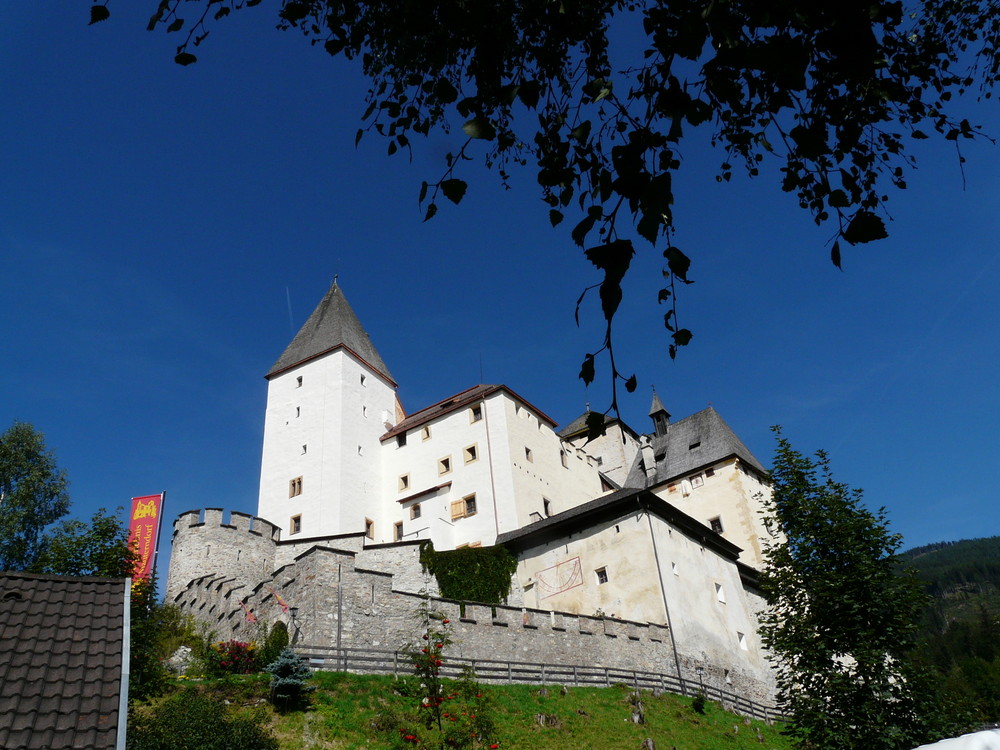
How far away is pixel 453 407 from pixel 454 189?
116 ft

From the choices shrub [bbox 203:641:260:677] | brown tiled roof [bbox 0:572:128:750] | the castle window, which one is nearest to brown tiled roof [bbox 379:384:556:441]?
the castle window

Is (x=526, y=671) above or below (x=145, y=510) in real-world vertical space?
below

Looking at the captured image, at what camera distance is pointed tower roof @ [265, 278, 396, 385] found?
42.0 m

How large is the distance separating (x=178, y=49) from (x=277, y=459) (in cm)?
3611

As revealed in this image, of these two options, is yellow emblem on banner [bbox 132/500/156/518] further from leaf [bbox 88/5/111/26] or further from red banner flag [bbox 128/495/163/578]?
leaf [bbox 88/5/111/26]

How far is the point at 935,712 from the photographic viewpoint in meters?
12.1

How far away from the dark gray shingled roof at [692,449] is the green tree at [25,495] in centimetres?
3038

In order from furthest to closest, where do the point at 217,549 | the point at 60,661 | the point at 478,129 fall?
1. the point at 217,549
2. the point at 60,661
3. the point at 478,129

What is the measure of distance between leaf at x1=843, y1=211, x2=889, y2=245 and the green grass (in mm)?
13040

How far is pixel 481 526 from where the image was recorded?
112 feet

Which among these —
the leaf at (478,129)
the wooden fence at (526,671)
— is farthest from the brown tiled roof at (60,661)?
the wooden fence at (526,671)

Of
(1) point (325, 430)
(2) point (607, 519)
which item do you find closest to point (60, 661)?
(2) point (607, 519)

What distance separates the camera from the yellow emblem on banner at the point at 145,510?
93.2ft

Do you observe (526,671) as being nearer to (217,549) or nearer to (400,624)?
(400,624)
